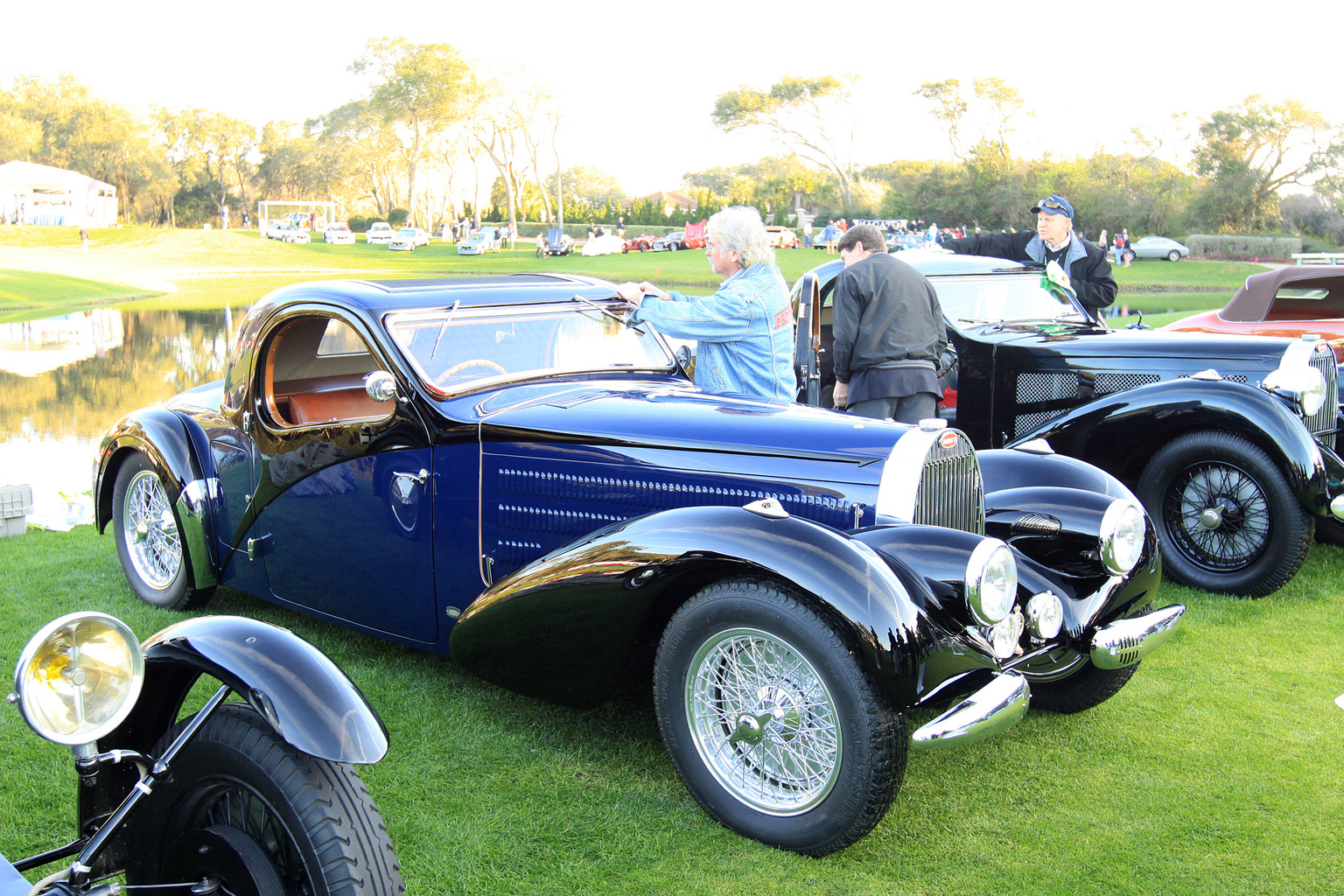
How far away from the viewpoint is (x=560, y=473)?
11.8 ft

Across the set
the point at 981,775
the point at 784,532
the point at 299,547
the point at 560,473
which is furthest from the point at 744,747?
the point at 299,547

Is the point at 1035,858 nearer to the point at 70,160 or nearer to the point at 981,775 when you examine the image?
the point at 981,775

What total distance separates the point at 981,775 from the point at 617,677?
4.19 feet

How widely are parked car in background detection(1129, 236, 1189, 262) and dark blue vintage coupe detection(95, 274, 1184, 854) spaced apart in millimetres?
39916

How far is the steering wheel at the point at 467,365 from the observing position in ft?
Result: 12.6

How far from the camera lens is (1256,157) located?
43406 mm

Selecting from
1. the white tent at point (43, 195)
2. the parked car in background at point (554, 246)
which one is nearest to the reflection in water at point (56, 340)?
the parked car in background at point (554, 246)

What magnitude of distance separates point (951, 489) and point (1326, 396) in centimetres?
376

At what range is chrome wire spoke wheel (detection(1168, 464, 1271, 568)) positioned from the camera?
5195mm

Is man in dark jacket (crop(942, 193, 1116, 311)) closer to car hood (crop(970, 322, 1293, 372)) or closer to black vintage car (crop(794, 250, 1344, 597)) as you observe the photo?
black vintage car (crop(794, 250, 1344, 597))

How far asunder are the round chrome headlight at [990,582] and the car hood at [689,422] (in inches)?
23.1

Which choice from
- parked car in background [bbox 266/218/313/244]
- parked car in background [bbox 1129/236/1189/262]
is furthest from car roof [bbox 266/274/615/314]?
parked car in background [bbox 266/218/313/244]

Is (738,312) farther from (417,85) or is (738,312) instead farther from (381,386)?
(417,85)

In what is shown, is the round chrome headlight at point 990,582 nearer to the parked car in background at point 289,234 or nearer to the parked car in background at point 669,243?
the parked car in background at point 669,243
